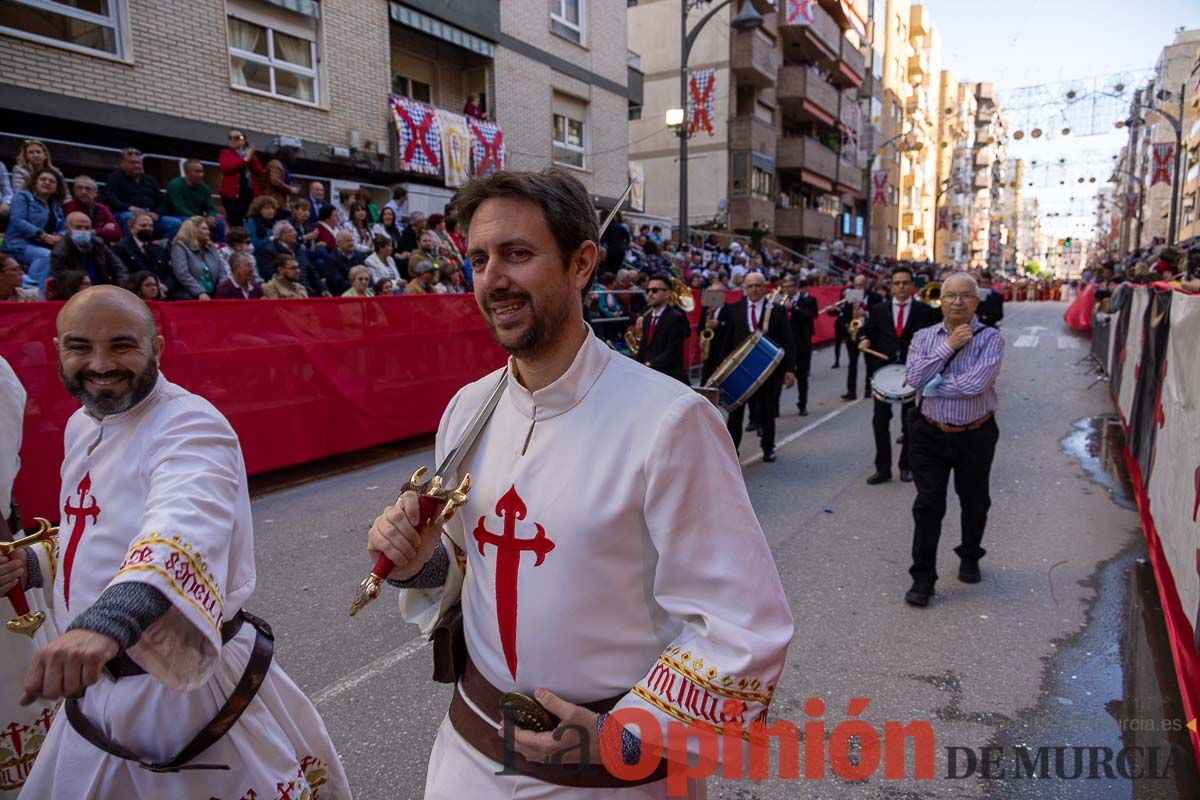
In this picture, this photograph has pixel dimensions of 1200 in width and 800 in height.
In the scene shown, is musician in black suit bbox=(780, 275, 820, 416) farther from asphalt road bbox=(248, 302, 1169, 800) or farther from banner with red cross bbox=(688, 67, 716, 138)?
banner with red cross bbox=(688, 67, 716, 138)

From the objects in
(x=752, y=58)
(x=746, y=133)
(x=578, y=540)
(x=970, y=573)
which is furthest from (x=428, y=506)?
(x=752, y=58)

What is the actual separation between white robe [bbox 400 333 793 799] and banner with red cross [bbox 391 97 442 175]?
588 inches

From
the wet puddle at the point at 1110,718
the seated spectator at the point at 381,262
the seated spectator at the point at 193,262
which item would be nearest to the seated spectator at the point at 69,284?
the seated spectator at the point at 193,262

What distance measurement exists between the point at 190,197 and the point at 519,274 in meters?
9.55

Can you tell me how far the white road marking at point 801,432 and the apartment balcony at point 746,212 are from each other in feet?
68.0

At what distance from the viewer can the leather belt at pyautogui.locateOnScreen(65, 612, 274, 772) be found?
6.28 feet

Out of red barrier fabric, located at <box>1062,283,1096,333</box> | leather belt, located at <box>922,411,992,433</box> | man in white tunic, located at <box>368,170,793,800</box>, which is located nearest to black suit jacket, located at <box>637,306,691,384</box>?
leather belt, located at <box>922,411,992,433</box>

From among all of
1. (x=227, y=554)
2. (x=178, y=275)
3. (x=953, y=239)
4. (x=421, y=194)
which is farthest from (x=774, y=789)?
(x=953, y=239)

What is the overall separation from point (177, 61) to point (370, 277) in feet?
16.2

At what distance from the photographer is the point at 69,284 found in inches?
254

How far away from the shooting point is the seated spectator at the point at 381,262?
10945 mm

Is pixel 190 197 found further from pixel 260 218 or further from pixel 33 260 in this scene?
pixel 33 260

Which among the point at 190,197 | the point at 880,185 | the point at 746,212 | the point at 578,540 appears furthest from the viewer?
the point at 880,185

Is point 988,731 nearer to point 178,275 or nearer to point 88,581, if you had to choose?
point 88,581
